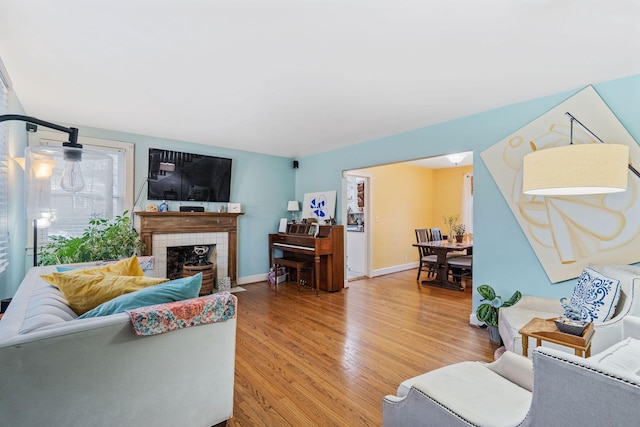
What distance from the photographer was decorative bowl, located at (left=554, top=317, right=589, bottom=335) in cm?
170

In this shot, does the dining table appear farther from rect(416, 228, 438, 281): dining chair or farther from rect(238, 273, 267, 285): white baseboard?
rect(238, 273, 267, 285): white baseboard

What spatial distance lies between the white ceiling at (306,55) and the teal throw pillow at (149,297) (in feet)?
5.07

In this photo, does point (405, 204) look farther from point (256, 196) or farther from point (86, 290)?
point (86, 290)

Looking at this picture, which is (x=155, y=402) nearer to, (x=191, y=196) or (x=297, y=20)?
(x=297, y=20)

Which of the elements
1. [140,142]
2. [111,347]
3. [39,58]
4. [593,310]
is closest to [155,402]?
[111,347]

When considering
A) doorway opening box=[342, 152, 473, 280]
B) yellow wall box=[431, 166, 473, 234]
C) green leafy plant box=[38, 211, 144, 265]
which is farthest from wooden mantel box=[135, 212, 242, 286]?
yellow wall box=[431, 166, 473, 234]

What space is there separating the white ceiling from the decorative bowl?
1789 mm

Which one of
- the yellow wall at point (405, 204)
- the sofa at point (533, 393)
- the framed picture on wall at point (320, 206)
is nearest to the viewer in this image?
the sofa at point (533, 393)

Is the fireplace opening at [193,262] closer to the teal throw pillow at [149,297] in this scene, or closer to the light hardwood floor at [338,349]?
the light hardwood floor at [338,349]

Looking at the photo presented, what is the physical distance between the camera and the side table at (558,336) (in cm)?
165

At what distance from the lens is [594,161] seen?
6.05 ft

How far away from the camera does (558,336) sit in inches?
68.2

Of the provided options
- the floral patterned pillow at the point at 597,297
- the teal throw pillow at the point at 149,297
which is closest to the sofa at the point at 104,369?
the teal throw pillow at the point at 149,297

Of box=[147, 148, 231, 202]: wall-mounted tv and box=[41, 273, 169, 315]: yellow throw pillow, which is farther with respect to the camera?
box=[147, 148, 231, 202]: wall-mounted tv
